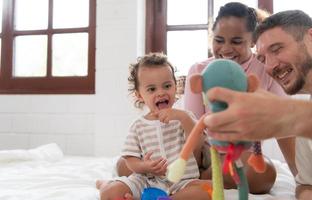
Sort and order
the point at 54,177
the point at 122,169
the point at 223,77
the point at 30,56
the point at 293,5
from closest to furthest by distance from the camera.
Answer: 1. the point at 223,77
2. the point at 122,169
3. the point at 54,177
4. the point at 293,5
5. the point at 30,56

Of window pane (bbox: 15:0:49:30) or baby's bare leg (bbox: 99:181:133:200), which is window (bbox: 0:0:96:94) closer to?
window pane (bbox: 15:0:49:30)

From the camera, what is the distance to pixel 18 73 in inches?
94.7

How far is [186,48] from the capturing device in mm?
2152

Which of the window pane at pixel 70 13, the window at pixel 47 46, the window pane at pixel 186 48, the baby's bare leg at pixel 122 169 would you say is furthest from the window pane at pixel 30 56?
the baby's bare leg at pixel 122 169

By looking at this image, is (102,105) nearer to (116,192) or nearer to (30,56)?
(30,56)

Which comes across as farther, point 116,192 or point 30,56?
point 30,56

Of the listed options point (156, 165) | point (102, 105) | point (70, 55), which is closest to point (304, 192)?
point (156, 165)

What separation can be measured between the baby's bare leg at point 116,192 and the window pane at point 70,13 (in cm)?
146

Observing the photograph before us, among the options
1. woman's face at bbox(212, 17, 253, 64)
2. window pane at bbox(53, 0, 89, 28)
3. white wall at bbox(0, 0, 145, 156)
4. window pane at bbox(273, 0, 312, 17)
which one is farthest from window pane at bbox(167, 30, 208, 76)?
woman's face at bbox(212, 17, 253, 64)

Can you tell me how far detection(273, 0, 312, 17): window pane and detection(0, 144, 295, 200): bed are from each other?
2.99 feet

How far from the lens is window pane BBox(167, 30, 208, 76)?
212 centimetres

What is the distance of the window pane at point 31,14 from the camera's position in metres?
2.34

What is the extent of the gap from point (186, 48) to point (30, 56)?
977mm

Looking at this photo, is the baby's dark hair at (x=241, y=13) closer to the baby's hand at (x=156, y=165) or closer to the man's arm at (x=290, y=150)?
the man's arm at (x=290, y=150)
